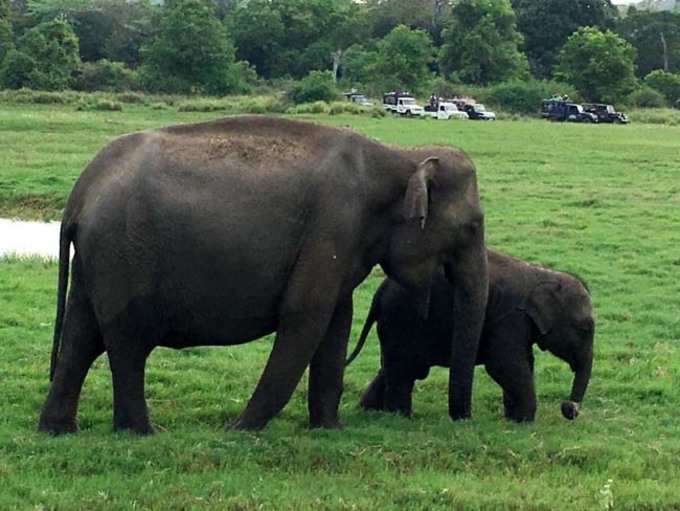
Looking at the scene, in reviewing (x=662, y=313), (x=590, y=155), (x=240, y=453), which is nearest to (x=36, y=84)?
(x=590, y=155)

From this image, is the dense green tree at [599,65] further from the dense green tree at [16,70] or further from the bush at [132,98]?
the dense green tree at [16,70]

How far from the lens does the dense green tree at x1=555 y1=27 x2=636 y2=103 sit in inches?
2967

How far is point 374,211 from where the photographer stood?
824cm

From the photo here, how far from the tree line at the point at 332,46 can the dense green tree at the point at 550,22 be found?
9 centimetres

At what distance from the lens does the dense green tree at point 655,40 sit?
307 feet

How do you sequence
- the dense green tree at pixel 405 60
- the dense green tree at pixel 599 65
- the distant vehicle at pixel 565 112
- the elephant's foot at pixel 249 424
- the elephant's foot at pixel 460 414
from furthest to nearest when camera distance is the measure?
the dense green tree at pixel 405 60, the dense green tree at pixel 599 65, the distant vehicle at pixel 565 112, the elephant's foot at pixel 460 414, the elephant's foot at pixel 249 424

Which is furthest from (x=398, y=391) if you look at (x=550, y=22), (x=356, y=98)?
(x=550, y=22)

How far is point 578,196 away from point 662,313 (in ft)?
32.5

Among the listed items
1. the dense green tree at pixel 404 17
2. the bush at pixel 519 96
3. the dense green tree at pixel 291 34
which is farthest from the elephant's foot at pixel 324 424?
the dense green tree at pixel 404 17

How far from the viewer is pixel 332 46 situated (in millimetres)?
89625

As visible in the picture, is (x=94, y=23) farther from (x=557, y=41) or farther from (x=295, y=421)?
(x=295, y=421)

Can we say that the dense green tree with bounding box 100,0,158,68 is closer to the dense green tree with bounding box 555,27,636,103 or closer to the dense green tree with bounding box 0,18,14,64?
the dense green tree with bounding box 0,18,14,64

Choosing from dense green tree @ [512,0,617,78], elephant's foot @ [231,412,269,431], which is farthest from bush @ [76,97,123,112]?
dense green tree @ [512,0,617,78]

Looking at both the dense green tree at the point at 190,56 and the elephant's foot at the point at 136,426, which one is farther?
the dense green tree at the point at 190,56
